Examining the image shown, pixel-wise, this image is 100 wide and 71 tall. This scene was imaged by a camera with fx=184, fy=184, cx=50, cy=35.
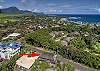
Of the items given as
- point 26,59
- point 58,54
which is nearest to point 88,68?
point 58,54

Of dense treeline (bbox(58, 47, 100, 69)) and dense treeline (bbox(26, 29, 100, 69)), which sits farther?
dense treeline (bbox(26, 29, 100, 69))

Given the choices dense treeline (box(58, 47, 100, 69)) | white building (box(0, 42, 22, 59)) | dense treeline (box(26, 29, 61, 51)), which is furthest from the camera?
dense treeline (box(26, 29, 61, 51))

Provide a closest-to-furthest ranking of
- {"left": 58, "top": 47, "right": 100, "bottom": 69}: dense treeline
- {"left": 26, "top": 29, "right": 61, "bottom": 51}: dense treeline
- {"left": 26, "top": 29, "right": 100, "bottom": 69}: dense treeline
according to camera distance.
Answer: {"left": 58, "top": 47, "right": 100, "bottom": 69}: dense treeline
{"left": 26, "top": 29, "right": 100, "bottom": 69}: dense treeline
{"left": 26, "top": 29, "right": 61, "bottom": 51}: dense treeline

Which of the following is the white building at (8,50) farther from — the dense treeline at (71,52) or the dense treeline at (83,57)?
the dense treeline at (83,57)

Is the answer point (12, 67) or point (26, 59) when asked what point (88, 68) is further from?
point (12, 67)

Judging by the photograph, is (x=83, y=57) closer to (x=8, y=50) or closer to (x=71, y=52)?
(x=71, y=52)

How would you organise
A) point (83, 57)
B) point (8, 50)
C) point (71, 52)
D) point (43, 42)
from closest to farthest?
1. point (83, 57)
2. point (71, 52)
3. point (8, 50)
4. point (43, 42)

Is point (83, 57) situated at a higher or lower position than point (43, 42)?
lower

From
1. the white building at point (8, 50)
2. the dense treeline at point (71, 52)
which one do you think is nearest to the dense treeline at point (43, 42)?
the dense treeline at point (71, 52)

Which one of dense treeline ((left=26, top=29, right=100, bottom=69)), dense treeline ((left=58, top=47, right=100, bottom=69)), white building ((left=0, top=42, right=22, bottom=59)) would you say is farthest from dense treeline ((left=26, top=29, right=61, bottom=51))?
white building ((left=0, top=42, right=22, bottom=59))

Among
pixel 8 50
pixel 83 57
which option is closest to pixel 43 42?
pixel 8 50

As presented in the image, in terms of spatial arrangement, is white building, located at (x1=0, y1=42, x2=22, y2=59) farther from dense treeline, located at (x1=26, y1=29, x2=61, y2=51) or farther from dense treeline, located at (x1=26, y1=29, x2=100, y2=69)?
dense treeline, located at (x1=26, y1=29, x2=100, y2=69)

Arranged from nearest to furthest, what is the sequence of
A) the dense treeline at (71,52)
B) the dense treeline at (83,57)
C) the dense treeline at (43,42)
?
the dense treeline at (83,57), the dense treeline at (71,52), the dense treeline at (43,42)
